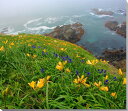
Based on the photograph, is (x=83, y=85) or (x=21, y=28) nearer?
(x=83, y=85)

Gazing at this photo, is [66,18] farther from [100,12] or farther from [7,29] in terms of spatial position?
[7,29]

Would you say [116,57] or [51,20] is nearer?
[116,57]

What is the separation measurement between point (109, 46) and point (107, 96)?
0.96 meters

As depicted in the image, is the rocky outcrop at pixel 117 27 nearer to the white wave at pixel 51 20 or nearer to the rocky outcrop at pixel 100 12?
the rocky outcrop at pixel 100 12

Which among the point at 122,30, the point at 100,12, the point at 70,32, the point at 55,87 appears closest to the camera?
the point at 55,87

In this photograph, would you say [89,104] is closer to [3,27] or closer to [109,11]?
[109,11]

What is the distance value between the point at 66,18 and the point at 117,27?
63cm

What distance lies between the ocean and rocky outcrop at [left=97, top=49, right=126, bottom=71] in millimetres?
57

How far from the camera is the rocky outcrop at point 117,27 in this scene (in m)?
2.04

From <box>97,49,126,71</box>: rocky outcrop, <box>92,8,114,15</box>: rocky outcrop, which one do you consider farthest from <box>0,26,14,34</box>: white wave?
<box>97,49,126,71</box>: rocky outcrop

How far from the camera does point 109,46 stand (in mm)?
2213

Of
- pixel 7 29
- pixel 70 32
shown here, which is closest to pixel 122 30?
pixel 70 32

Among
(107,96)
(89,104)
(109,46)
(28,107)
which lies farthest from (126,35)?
(28,107)

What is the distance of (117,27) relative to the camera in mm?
2133
